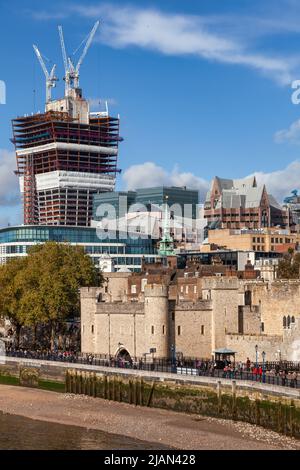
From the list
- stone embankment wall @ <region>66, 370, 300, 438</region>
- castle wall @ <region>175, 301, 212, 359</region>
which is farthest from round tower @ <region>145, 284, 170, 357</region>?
stone embankment wall @ <region>66, 370, 300, 438</region>

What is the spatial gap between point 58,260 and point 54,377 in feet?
73.6

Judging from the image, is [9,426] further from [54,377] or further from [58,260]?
[58,260]

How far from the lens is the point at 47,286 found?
107m

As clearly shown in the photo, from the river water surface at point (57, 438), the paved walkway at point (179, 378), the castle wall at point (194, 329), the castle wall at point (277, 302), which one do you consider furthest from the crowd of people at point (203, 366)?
the river water surface at point (57, 438)

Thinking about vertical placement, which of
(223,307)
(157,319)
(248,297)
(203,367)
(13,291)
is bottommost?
(203,367)

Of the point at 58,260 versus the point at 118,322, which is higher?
the point at 58,260

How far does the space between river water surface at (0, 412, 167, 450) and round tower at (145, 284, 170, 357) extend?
1910 cm

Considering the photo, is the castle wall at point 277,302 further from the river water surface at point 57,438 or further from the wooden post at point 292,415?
the river water surface at point 57,438

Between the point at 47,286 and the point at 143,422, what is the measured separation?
3983cm

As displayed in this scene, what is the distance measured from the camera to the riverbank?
6097 centimetres

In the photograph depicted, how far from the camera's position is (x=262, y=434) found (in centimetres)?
6259

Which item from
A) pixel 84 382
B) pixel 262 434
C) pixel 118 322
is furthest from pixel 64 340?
pixel 262 434

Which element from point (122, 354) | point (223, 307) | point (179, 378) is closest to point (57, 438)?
point (179, 378)

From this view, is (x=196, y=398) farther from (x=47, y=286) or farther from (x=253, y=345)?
(x=47, y=286)
